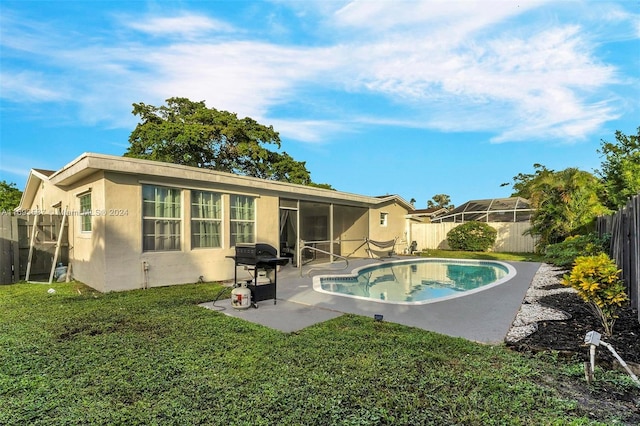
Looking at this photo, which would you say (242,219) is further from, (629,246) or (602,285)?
(629,246)

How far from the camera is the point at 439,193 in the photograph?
53188mm

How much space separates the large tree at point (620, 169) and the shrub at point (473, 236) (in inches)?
234

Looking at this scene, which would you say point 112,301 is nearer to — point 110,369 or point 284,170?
point 110,369

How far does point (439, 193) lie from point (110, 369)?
178 feet

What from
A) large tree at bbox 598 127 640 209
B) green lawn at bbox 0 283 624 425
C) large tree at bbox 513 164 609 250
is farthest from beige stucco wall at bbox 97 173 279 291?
large tree at bbox 598 127 640 209

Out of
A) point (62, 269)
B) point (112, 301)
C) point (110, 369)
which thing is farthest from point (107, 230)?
point (110, 369)

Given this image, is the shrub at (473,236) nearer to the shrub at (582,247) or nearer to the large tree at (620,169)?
the large tree at (620,169)

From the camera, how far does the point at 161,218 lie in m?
8.27

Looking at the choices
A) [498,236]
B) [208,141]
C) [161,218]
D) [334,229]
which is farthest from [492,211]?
[161,218]

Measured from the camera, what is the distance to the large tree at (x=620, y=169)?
1242 cm

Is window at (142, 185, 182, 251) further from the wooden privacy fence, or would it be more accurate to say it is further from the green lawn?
the wooden privacy fence

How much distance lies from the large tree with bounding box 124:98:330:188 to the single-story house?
9.82m

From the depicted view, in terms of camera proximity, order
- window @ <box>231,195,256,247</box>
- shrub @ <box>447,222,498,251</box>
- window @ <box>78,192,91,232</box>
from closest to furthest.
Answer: window @ <box>78,192,91,232</box>
window @ <box>231,195,256,247</box>
shrub @ <box>447,222,498,251</box>

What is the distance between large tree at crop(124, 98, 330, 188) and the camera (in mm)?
21266
